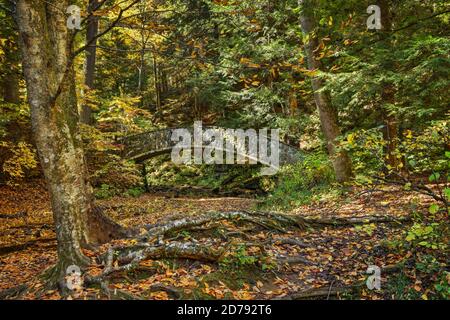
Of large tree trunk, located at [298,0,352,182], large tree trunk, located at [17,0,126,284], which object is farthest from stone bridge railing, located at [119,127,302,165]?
large tree trunk, located at [17,0,126,284]

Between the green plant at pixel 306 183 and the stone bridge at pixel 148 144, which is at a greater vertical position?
the stone bridge at pixel 148 144

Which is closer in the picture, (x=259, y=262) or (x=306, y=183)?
(x=259, y=262)

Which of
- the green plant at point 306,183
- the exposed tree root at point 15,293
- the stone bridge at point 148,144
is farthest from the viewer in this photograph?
the stone bridge at point 148,144

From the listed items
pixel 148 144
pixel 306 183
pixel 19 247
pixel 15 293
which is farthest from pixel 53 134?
pixel 148 144

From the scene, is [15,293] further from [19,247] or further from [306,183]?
[306,183]

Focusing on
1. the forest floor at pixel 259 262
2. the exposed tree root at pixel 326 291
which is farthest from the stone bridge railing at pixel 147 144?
the exposed tree root at pixel 326 291

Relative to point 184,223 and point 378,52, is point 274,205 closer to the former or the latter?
point 378,52

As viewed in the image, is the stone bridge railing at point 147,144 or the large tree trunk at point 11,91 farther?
the stone bridge railing at point 147,144

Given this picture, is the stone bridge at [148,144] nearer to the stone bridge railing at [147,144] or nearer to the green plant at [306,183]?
the stone bridge railing at [147,144]

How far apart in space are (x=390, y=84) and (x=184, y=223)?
662cm

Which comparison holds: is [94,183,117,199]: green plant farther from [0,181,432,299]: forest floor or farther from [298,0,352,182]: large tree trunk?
[298,0,352,182]: large tree trunk

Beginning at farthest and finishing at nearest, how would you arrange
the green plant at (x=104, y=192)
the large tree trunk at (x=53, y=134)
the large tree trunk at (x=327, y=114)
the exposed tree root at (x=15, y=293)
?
the green plant at (x=104, y=192) → the large tree trunk at (x=327, y=114) → the exposed tree root at (x=15, y=293) → the large tree trunk at (x=53, y=134)

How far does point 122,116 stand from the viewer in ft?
39.8
